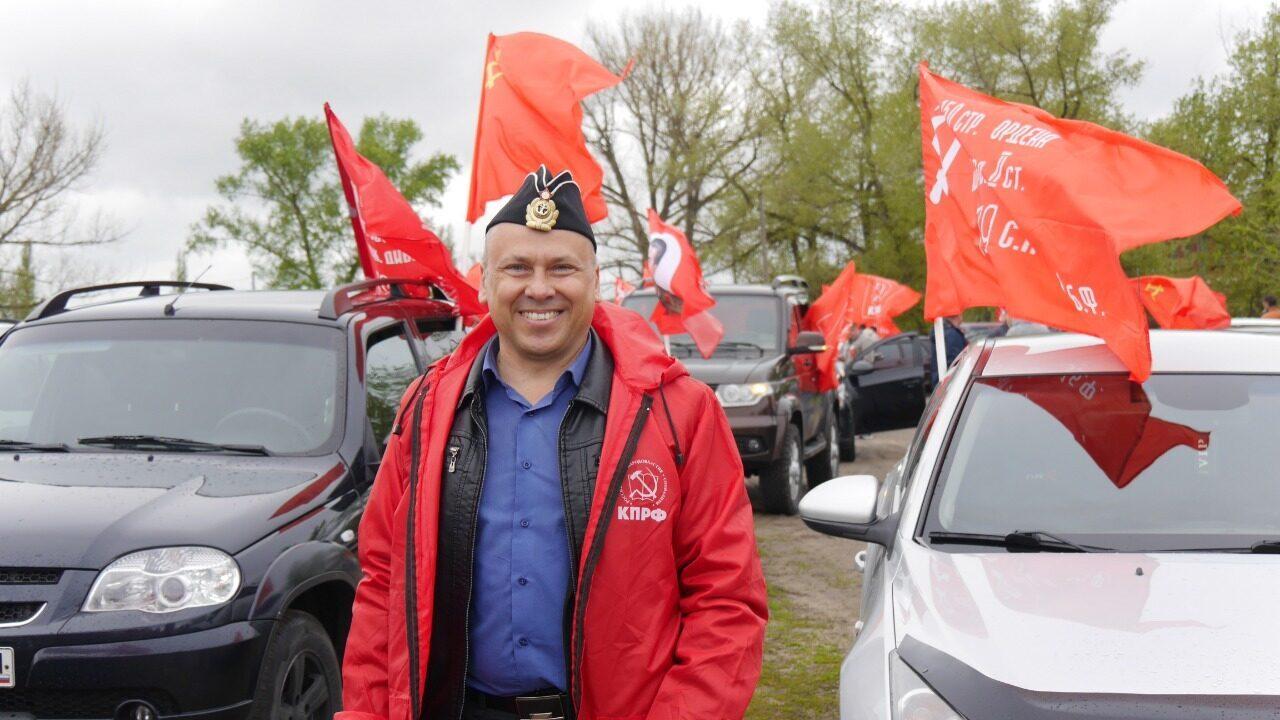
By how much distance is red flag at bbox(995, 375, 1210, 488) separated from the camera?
368 cm

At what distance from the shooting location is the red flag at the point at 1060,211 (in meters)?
4.48

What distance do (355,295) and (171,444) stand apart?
1.22 m

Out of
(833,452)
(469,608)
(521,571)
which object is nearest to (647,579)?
(521,571)

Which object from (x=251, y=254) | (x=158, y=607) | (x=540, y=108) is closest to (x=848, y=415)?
(x=540, y=108)

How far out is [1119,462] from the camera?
12.0 feet

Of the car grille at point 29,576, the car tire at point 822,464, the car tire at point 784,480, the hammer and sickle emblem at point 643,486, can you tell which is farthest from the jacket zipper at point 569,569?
the car tire at point 822,464

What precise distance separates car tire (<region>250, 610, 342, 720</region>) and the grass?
1.99 metres

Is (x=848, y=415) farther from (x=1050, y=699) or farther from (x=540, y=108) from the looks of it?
(x=1050, y=699)

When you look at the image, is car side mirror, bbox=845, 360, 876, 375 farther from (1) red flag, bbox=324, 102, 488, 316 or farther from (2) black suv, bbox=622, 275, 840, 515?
(1) red flag, bbox=324, 102, 488, 316

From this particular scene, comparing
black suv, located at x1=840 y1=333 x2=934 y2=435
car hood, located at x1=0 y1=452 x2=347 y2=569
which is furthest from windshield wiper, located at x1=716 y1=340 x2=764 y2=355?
car hood, located at x1=0 y1=452 x2=347 y2=569

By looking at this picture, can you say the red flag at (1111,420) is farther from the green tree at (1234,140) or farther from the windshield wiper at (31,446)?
the green tree at (1234,140)

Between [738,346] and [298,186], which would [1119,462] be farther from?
[298,186]

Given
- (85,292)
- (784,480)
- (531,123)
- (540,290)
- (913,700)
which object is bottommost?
(784,480)

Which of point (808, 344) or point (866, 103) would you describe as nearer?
point (808, 344)
